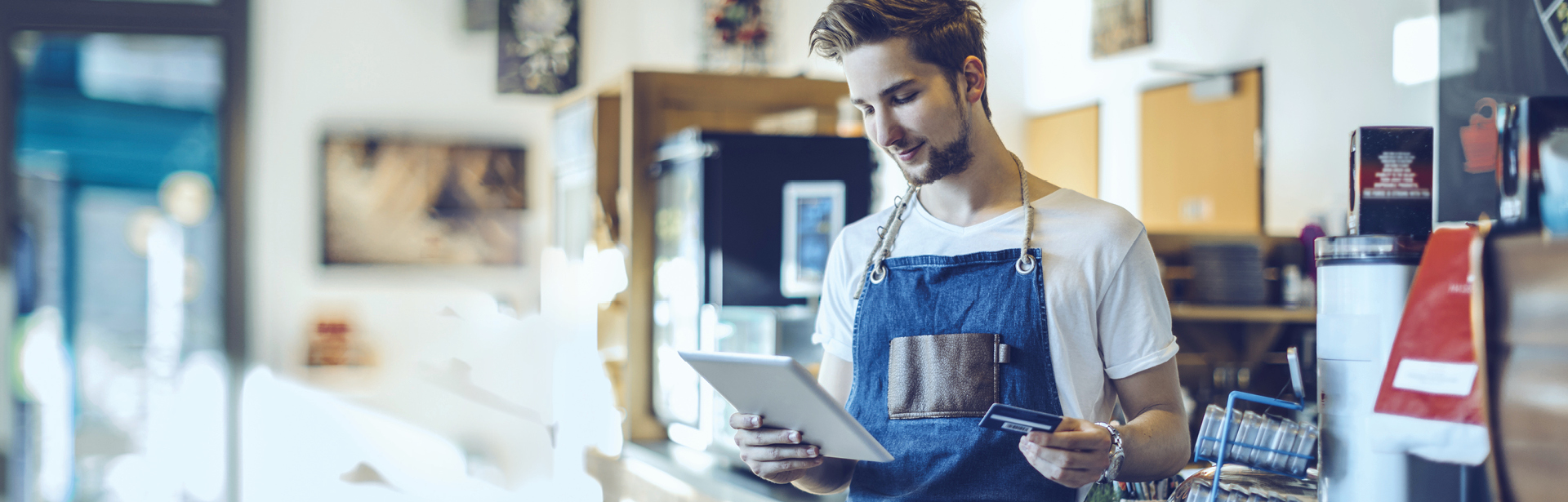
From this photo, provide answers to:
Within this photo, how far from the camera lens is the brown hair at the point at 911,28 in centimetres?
137

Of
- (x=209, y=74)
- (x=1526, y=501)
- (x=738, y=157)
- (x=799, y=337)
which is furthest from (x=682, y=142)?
(x=209, y=74)

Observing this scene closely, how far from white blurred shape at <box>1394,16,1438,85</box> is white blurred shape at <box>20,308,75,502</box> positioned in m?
6.26

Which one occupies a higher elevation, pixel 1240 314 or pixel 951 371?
pixel 951 371

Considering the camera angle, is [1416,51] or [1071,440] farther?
[1416,51]

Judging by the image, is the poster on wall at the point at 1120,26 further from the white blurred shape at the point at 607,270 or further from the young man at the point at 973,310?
the young man at the point at 973,310

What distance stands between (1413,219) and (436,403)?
4.70 m

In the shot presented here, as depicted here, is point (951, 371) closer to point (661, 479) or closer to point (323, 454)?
point (661, 479)

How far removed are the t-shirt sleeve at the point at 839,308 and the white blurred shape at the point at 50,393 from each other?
4684 mm

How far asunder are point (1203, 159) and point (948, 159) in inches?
210

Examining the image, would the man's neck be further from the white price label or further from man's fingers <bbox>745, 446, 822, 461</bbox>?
the white price label

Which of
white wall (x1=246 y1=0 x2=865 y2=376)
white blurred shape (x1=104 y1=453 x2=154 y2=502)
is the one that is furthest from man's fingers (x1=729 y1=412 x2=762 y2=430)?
white blurred shape (x1=104 y1=453 x2=154 y2=502)

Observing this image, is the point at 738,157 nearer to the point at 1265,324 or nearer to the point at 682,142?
the point at 682,142

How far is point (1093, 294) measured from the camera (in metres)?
1.33

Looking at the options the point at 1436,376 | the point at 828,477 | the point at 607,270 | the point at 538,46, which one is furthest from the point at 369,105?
the point at 1436,376
